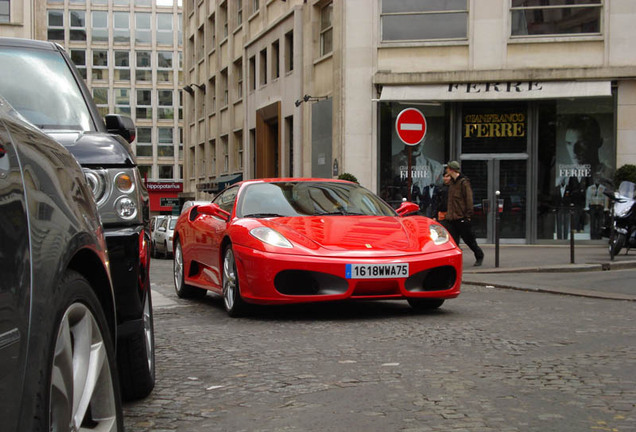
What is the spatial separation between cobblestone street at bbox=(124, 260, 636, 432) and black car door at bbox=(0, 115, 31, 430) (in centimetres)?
192

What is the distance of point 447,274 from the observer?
762cm

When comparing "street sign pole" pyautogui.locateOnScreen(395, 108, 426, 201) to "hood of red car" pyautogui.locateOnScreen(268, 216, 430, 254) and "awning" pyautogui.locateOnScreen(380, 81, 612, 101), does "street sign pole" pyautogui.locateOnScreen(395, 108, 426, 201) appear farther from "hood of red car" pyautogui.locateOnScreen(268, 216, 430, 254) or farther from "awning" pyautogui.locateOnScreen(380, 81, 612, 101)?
"awning" pyautogui.locateOnScreen(380, 81, 612, 101)

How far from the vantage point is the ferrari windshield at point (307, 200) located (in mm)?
8203

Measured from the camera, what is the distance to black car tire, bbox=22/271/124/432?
2.07 metres

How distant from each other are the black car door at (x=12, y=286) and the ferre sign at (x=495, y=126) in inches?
823

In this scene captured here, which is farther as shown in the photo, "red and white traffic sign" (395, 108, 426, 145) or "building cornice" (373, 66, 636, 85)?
"building cornice" (373, 66, 636, 85)

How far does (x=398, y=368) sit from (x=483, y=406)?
39.6 inches

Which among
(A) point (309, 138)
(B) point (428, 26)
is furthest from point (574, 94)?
(A) point (309, 138)

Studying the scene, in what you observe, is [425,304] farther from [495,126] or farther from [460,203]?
[495,126]

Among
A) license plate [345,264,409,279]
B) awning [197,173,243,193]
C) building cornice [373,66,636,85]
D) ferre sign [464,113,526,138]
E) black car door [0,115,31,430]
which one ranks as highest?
building cornice [373,66,636,85]

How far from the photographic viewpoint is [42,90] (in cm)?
469

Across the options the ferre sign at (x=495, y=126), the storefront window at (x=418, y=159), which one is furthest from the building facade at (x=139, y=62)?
the ferre sign at (x=495, y=126)

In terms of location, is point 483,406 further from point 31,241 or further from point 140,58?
point 140,58

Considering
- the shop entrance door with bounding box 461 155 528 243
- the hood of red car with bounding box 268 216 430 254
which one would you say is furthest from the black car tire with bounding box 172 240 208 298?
the shop entrance door with bounding box 461 155 528 243
